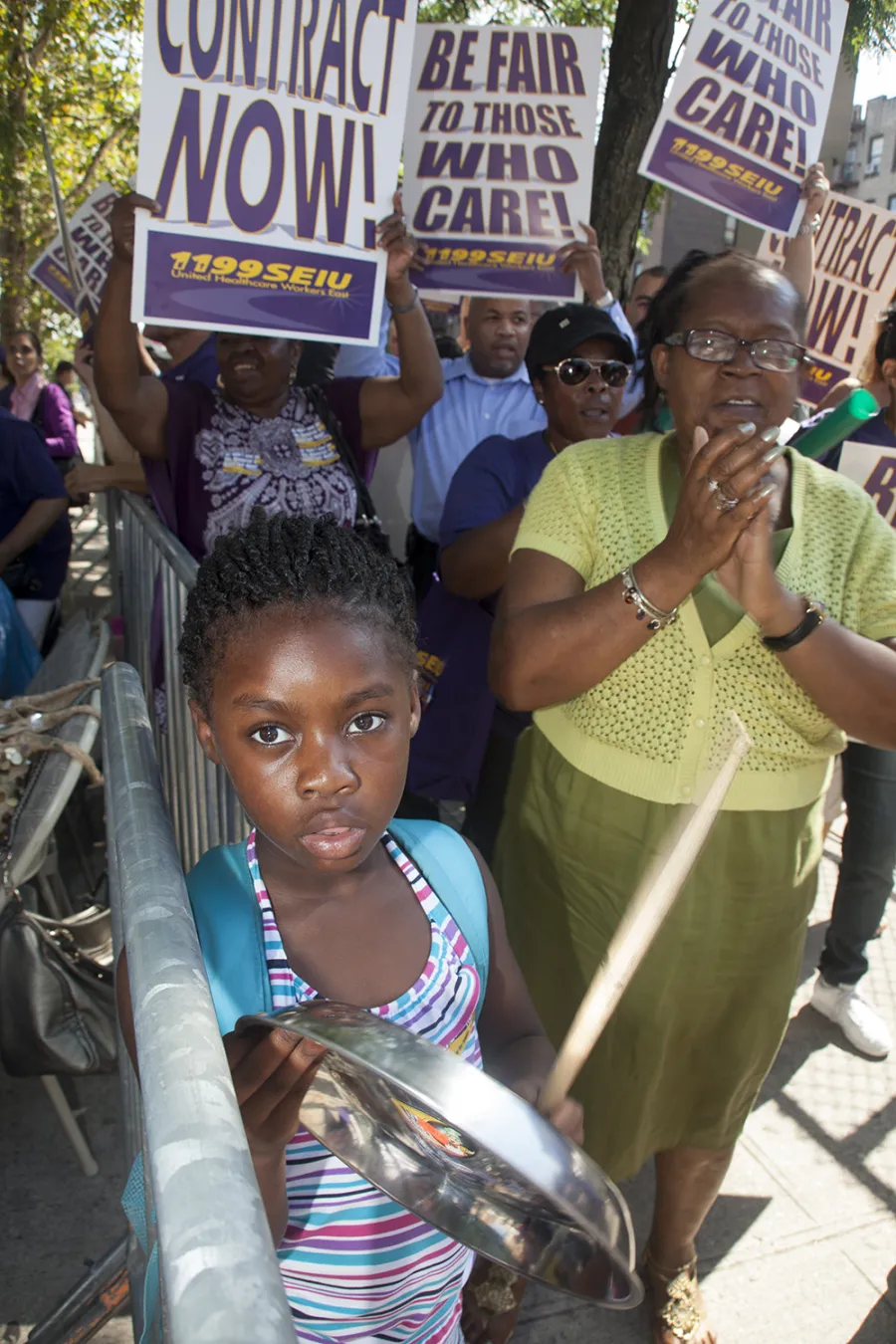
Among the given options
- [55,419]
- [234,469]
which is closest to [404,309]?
[234,469]

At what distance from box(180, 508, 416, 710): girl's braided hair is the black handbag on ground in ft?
3.91

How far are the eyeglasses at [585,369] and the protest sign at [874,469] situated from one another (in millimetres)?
722

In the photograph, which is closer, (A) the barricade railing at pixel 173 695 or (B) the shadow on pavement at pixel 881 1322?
(A) the barricade railing at pixel 173 695

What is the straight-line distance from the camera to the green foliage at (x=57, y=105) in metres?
10.8

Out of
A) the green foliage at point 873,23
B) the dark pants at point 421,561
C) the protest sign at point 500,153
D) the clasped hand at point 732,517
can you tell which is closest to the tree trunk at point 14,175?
the green foliage at point 873,23

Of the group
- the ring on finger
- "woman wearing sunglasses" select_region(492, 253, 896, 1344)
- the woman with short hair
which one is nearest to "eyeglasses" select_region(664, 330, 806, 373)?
"woman wearing sunglasses" select_region(492, 253, 896, 1344)

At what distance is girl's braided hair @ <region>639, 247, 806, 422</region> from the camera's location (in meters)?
1.81

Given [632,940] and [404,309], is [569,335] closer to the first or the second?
[404,309]

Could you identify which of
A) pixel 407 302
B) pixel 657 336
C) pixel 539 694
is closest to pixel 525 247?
pixel 407 302

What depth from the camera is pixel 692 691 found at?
178 cm

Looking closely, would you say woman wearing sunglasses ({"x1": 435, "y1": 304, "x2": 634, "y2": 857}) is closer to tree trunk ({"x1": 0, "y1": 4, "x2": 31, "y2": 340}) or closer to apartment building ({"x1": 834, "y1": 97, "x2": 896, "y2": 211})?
tree trunk ({"x1": 0, "y1": 4, "x2": 31, "y2": 340})

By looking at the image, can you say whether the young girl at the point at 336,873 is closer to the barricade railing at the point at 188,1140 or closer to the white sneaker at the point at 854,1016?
the barricade railing at the point at 188,1140

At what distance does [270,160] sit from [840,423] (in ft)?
5.15

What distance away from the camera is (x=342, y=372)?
13.8 feet
